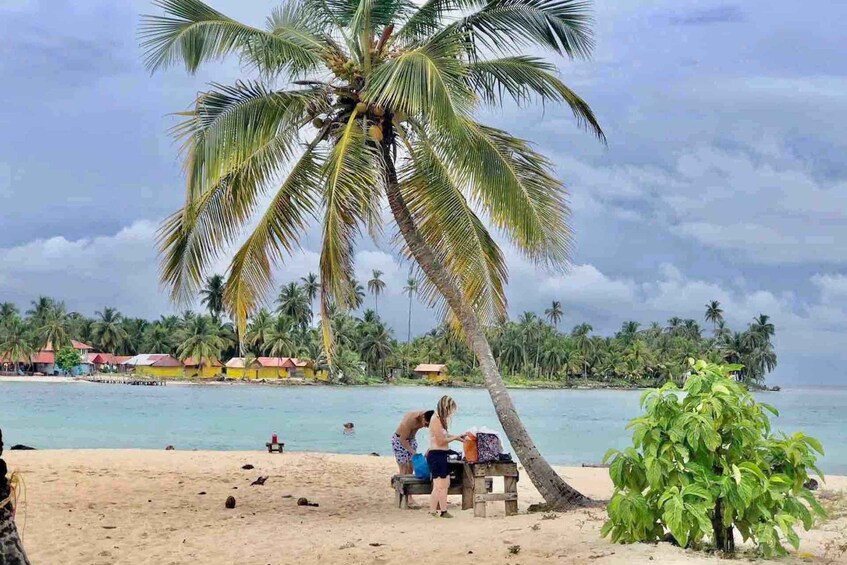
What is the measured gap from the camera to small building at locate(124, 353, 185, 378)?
345 ft


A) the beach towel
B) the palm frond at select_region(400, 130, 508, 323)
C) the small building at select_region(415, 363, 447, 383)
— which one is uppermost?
the palm frond at select_region(400, 130, 508, 323)

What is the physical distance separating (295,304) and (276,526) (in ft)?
267

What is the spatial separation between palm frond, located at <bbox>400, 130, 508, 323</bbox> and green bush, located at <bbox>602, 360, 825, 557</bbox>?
Answer: 4.72 m

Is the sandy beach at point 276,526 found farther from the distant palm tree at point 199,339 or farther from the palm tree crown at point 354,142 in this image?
the distant palm tree at point 199,339

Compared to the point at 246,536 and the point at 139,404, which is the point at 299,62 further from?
the point at 139,404

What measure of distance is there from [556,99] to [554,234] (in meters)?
1.95

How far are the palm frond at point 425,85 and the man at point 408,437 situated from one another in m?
3.95

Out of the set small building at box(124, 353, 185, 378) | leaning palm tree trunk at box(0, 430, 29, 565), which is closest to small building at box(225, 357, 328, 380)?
small building at box(124, 353, 185, 378)

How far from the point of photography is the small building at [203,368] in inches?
4075

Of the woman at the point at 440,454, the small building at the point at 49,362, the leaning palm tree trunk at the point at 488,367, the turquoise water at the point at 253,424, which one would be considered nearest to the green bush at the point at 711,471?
the woman at the point at 440,454

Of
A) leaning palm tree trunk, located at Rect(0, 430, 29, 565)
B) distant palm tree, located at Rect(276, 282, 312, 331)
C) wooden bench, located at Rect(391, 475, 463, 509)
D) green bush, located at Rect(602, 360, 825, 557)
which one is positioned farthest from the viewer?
distant palm tree, located at Rect(276, 282, 312, 331)

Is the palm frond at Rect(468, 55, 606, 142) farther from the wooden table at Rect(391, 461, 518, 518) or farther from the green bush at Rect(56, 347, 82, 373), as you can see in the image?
the green bush at Rect(56, 347, 82, 373)

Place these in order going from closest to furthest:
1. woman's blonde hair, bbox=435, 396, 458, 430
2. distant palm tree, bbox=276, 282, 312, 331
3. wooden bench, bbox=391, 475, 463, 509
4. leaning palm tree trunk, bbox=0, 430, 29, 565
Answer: leaning palm tree trunk, bbox=0, 430, 29, 565 → woman's blonde hair, bbox=435, 396, 458, 430 → wooden bench, bbox=391, 475, 463, 509 → distant palm tree, bbox=276, 282, 312, 331

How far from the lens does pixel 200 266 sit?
11.4 meters
